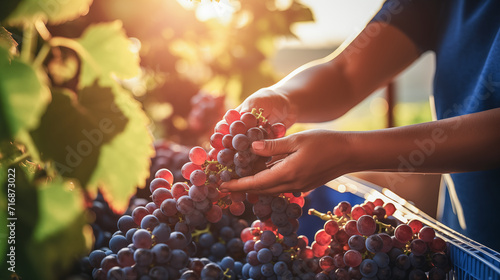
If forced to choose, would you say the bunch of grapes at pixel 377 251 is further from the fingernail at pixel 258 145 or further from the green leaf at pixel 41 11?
the green leaf at pixel 41 11

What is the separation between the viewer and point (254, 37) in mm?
1174

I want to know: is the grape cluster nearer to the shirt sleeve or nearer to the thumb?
the thumb

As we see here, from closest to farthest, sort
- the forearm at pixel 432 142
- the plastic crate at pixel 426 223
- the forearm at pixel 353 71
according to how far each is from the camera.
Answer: the plastic crate at pixel 426 223 < the forearm at pixel 432 142 < the forearm at pixel 353 71

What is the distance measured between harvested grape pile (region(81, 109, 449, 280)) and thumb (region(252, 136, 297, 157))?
2cm

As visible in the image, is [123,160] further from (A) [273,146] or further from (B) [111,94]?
(A) [273,146]

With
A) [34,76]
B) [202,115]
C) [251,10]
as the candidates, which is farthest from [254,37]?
[34,76]

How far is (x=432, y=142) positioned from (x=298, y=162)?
239 mm

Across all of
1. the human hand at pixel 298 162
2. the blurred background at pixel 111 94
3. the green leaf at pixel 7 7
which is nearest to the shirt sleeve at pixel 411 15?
the blurred background at pixel 111 94

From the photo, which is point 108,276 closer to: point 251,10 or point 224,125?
point 224,125

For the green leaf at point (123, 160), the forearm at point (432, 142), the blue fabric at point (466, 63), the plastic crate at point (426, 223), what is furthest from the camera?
the blue fabric at point (466, 63)

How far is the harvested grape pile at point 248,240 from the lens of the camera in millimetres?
550

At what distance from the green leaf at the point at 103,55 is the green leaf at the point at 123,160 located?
1.1 inches

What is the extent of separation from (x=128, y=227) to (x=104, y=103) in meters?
0.26

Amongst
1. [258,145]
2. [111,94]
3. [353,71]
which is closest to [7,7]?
[111,94]
